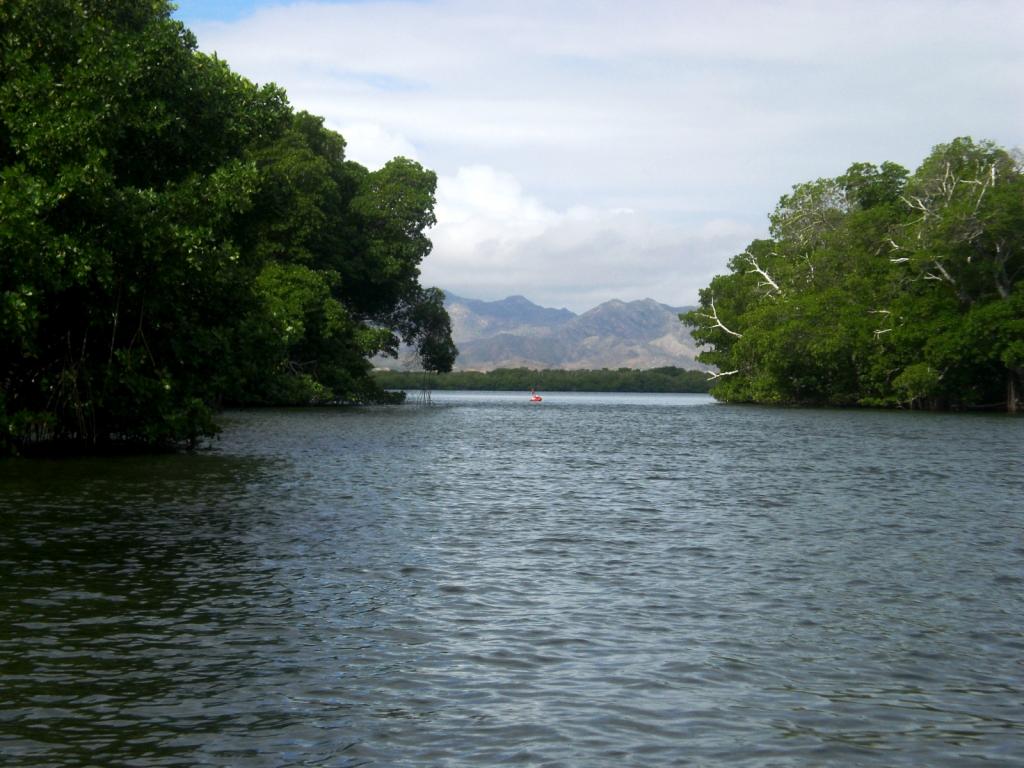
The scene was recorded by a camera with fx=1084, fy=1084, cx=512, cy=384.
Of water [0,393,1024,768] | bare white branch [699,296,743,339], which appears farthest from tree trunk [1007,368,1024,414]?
water [0,393,1024,768]

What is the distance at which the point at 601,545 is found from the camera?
1989cm

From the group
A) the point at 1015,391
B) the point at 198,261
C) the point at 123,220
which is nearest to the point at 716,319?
the point at 1015,391

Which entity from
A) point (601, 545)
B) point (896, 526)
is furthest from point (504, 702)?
point (896, 526)

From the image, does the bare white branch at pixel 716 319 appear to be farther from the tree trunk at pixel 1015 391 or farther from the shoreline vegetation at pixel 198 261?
the tree trunk at pixel 1015 391

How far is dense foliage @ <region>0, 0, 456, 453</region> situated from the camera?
30.1 meters

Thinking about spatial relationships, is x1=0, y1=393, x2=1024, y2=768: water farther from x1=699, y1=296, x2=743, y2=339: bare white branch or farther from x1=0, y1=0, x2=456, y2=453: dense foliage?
x1=699, y1=296, x2=743, y2=339: bare white branch

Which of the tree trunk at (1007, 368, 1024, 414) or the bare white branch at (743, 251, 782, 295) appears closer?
the tree trunk at (1007, 368, 1024, 414)

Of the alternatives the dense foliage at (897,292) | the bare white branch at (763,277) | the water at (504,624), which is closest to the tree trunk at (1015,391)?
the dense foliage at (897,292)

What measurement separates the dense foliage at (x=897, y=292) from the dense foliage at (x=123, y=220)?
54.8 metres

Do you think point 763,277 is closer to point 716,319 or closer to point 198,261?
point 716,319

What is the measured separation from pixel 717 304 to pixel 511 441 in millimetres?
73382

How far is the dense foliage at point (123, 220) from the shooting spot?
30109mm

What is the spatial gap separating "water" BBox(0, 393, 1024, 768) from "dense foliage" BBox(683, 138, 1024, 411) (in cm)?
5454

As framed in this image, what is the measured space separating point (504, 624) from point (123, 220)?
22.7 m
